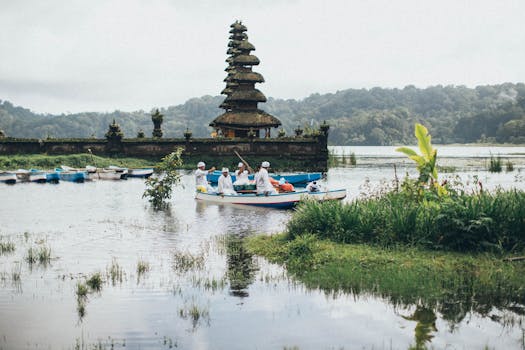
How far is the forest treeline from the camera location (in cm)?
13525

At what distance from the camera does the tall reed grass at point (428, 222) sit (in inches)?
546

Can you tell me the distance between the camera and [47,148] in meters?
52.0

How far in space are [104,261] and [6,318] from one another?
15.4 ft

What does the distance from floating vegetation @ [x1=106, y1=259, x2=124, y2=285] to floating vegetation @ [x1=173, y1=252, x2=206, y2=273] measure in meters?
1.23

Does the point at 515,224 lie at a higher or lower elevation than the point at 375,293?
higher

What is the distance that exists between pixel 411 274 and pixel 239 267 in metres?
3.80

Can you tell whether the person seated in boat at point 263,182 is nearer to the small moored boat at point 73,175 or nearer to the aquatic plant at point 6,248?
the aquatic plant at point 6,248

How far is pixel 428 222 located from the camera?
14547 millimetres

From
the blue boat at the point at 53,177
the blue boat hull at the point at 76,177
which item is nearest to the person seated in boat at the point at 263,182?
the blue boat hull at the point at 76,177

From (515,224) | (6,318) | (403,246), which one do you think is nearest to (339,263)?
(403,246)

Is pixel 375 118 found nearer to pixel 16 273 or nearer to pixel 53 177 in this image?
pixel 53 177

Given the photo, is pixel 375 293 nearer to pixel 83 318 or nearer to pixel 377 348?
pixel 377 348

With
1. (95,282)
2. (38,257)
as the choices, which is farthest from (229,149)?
(95,282)

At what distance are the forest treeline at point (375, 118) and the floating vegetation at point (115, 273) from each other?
117 meters
